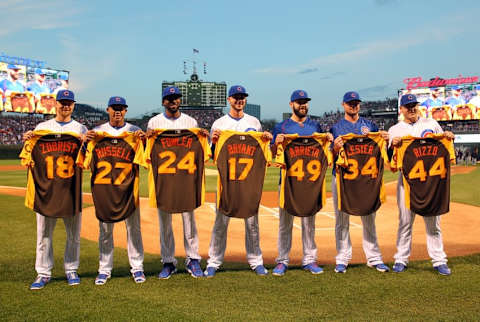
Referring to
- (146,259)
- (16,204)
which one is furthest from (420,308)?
(16,204)

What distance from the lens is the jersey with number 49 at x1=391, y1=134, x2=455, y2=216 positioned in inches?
234

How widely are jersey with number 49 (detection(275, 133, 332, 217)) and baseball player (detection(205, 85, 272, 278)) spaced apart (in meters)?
0.41

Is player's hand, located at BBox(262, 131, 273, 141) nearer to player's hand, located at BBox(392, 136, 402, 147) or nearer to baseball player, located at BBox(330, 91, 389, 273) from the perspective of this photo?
baseball player, located at BBox(330, 91, 389, 273)

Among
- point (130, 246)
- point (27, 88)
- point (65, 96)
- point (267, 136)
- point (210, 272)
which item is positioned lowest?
point (210, 272)

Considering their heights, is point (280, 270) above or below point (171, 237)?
below

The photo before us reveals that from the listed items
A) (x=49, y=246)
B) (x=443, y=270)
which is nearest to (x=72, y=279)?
(x=49, y=246)

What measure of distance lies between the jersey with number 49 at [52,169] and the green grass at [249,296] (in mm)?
1076

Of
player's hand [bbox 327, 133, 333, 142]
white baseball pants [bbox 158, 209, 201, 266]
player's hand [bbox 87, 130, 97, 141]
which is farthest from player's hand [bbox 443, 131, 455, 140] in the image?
player's hand [bbox 87, 130, 97, 141]

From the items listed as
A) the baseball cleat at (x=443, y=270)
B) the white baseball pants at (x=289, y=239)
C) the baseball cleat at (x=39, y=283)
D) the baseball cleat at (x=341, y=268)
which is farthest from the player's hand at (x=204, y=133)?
the baseball cleat at (x=443, y=270)

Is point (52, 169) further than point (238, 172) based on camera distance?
No

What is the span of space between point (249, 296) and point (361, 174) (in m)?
2.49

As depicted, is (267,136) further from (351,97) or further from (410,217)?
(410,217)

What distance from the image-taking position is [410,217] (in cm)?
604

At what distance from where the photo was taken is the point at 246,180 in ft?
18.8
